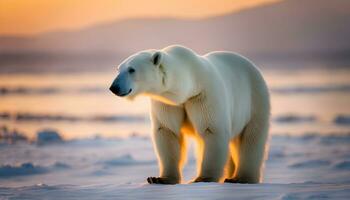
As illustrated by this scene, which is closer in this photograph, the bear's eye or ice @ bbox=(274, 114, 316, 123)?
the bear's eye

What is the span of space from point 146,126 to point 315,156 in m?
5.25

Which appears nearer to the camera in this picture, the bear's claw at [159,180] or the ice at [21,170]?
the bear's claw at [159,180]

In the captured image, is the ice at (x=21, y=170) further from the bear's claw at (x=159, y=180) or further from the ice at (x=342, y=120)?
the ice at (x=342, y=120)

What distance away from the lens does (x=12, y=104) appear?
64.5ft

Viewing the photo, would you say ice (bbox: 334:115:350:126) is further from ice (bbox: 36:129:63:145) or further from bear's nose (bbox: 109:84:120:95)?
bear's nose (bbox: 109:84:120:95)

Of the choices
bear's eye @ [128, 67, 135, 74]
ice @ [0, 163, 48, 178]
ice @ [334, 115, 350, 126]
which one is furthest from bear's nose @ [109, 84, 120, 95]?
ice @ [334, 115, 350, 126]

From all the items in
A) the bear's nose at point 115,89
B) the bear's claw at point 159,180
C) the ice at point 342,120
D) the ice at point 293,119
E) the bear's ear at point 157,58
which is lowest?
the bear's claw at point 159,180

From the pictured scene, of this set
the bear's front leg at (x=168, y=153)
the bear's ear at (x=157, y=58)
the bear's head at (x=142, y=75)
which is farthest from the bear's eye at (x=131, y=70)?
the bear's front leg at (x=168, y=153)

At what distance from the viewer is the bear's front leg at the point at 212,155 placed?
610 cm

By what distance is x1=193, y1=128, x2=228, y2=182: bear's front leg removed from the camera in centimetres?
610

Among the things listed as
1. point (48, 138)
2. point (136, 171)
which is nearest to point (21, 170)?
point (136, 171)

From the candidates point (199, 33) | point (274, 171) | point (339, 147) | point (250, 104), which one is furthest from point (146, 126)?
point (199, 33)

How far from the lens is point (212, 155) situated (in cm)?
610

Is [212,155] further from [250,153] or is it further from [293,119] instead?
[293,119]
